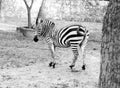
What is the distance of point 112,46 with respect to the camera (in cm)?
243

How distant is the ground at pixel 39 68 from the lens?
6.60 m

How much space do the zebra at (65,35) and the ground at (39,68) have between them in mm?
484

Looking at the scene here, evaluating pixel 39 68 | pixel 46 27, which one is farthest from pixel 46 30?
pixel 39 68

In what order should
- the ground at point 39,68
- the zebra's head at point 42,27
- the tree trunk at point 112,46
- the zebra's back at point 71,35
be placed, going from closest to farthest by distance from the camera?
1. the tree trunk at point 112,46
2. the ground at point 39,68
3. the zebra's back at point 71,35
4. the zebra's head at point 42,27

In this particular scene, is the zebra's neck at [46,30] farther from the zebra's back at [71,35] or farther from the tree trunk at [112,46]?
the tree trunk at [112,46]

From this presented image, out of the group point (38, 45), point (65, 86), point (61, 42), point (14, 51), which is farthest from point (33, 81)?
point (38, 45)

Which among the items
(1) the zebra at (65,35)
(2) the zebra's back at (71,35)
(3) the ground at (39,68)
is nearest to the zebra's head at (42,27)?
(1) the zebra at (65,35)

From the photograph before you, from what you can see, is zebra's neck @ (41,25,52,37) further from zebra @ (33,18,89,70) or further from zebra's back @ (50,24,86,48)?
zebra's back @ (50,24,86,48)

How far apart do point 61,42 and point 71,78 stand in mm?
Answer: 1288

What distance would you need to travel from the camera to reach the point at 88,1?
19.4 metres

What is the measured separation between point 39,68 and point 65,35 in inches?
55.0

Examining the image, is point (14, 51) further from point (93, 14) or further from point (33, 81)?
point (93, 14)

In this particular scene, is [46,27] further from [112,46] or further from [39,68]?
[112,46]

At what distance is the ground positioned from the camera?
6.60 metres
